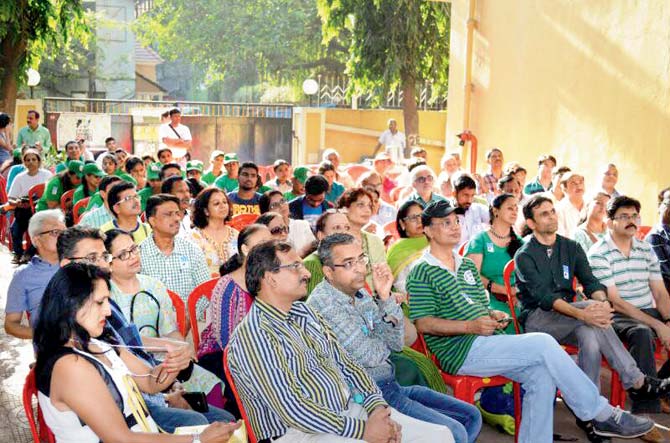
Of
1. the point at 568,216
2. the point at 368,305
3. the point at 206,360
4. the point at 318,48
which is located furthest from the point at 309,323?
the point at 318,48

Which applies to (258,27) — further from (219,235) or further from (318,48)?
(219,235)

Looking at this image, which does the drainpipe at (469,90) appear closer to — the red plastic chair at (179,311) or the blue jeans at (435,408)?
the red plastic chair at (179,311)

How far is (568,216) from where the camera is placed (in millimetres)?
7395

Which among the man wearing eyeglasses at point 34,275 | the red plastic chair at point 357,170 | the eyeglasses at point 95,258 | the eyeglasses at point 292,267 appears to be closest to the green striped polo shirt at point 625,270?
the eyeglasses at point 292,267

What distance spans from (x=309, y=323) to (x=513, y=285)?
2291mm

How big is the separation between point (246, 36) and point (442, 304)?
34247 millimetres

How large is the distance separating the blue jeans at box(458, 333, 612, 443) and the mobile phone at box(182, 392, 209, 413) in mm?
1514

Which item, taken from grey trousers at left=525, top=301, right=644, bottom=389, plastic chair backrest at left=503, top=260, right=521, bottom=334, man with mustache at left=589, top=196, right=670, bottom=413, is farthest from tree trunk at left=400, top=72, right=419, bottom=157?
grey trousers at left=525, top=301, right=644, bottom=389

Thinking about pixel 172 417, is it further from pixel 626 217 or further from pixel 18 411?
pixel 626 217

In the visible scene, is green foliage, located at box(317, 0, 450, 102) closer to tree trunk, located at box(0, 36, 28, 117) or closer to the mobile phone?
tree trunk, located at box(0, 36, 28, 117)

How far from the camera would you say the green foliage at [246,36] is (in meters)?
34.8

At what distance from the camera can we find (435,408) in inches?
159

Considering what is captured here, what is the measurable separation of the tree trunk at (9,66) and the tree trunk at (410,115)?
9.85 meters

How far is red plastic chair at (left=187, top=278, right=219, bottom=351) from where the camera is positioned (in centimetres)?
453
